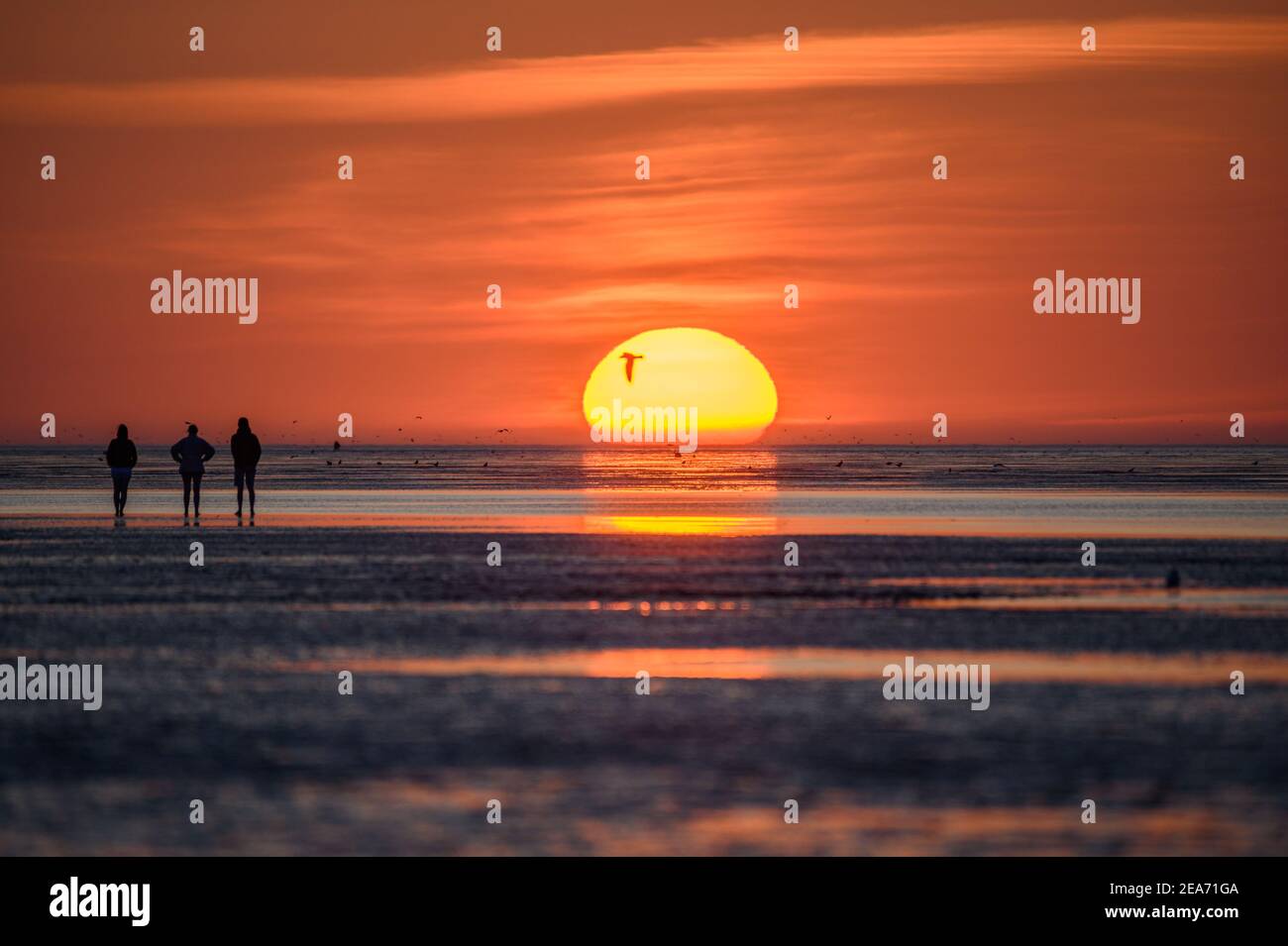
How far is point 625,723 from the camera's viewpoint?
1555 centimetres

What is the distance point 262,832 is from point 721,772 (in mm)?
3786

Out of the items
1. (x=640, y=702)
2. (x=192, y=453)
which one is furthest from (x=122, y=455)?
(x=640, y=702)

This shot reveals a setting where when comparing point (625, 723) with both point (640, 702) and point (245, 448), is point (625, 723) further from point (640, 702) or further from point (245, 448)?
point (245, 448)

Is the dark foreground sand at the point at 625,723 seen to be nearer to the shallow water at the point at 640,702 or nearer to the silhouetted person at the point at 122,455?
the shallow water at the point at 640,702

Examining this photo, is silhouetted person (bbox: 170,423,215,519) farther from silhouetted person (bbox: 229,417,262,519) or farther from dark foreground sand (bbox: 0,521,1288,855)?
dark foreground sand (bbox: 0,521,1288,855)

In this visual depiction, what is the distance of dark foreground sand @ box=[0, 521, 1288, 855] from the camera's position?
11.9 m

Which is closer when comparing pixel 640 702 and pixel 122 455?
pixel 640 702

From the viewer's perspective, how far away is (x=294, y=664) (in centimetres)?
1905

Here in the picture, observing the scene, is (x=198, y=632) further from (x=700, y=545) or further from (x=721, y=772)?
(x=700, y=545)

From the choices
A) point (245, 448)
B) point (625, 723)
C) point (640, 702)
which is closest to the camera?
point (625, 723)

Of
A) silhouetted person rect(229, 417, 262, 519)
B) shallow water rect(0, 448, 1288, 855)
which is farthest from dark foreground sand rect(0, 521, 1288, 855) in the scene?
silhouetted person rect(229, 417, 262, 519)

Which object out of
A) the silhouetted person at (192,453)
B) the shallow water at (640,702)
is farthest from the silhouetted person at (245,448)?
the shallow water at (640,702)

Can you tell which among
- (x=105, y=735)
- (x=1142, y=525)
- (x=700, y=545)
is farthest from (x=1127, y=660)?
(x=1142, y=525)

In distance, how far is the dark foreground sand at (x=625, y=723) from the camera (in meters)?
11.9
